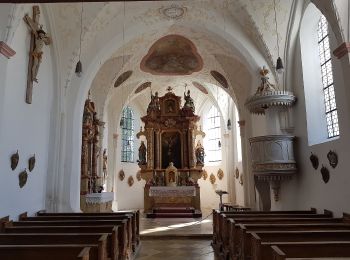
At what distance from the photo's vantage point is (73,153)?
9070 mm

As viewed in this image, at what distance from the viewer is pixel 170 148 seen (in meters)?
17.4

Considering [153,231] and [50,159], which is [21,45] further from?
[153,231]

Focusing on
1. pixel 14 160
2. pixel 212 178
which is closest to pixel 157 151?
pixel 212 178

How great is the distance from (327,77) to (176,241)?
18.5 feet

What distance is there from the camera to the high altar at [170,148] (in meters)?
16.1

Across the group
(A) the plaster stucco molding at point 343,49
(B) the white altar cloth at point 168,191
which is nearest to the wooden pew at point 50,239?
(A) the plaster stucco molding at point 343,49

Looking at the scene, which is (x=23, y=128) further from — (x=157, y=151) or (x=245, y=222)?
(x=157, y=151)

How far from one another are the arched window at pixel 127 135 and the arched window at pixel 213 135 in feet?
14.4

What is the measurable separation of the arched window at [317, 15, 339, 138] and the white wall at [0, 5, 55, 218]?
22.4 feet

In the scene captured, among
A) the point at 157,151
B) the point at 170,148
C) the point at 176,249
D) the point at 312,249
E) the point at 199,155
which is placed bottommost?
the point at 176,249

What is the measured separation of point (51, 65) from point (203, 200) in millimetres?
12176

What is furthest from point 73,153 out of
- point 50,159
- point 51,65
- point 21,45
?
point 21,45

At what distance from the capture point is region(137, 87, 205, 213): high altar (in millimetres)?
16111

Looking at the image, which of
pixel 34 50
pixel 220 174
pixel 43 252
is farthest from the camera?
pixel 220 174
